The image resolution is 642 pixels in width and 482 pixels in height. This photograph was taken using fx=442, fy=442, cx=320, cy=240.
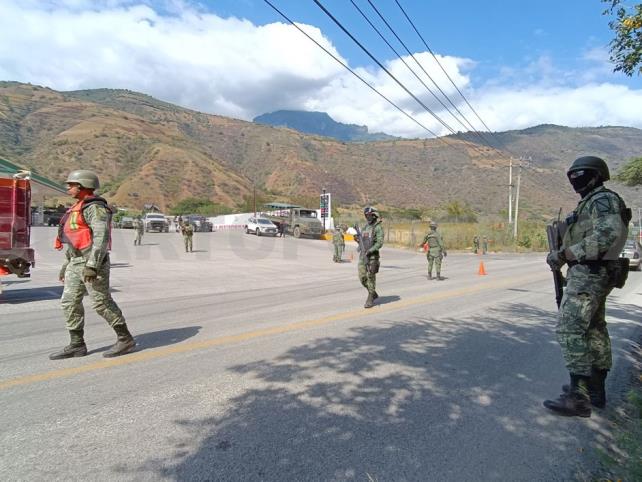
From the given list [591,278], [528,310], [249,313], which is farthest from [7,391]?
[528,310]

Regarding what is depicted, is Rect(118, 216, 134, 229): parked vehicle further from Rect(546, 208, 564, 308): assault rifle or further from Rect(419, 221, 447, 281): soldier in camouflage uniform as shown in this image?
Rect(546, 208, 564, 308): assault rifle

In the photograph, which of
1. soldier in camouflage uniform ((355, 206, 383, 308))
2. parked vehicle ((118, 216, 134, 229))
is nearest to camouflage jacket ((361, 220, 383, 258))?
soldier in camouflage uniform ((355, 206, 383, 308))

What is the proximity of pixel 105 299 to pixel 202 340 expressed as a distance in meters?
1.32

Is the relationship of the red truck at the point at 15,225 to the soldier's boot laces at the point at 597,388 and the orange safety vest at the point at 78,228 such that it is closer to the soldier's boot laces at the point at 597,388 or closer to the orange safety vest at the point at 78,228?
the orange safety vest at the point at 78,228

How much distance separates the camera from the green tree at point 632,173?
62.5 ft

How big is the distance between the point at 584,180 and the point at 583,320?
1.16 m

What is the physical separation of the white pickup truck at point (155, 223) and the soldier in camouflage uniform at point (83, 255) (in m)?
33.2

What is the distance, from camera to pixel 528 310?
26.9 feet

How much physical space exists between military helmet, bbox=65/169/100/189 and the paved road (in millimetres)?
1848

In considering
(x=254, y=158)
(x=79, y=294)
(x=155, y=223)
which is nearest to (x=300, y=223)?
(x=155, y=223)

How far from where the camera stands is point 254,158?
112m

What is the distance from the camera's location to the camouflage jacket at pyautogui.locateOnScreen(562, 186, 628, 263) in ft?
11.1

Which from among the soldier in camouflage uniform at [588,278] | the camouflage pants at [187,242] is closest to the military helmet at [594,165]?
the soldier in camouflage uniform at [588,278]

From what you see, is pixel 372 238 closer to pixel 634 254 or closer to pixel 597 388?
pixel 597 388
